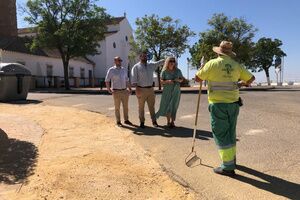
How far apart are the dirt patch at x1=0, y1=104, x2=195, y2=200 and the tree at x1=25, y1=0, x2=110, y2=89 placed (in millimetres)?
26064

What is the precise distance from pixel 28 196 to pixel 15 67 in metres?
14.9

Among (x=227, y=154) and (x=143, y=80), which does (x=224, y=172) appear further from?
(x=143, y=80)

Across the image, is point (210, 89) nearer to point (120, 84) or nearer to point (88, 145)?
point (88, 145)

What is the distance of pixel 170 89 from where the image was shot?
994 centimetres

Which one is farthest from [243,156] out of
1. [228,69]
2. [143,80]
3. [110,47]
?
[110,47]

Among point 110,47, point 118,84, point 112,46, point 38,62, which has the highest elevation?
point 112,46

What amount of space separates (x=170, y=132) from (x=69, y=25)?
28.7 metres

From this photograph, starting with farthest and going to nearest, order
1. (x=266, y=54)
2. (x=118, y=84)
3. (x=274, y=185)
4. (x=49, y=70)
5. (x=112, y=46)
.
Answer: (x=266, y=54) → (x=112, y=46) → (x=49, y=70) → (x=118, y=84) → (x=274, y=185)

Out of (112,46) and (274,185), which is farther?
(112,46)

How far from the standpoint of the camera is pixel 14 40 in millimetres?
42062

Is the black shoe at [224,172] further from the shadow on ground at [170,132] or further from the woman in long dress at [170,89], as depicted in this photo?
the woman in long dress at [170,89]

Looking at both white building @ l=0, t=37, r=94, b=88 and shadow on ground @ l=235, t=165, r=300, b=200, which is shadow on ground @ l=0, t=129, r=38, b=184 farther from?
white building @ l=0, t=37, r=94, b=88

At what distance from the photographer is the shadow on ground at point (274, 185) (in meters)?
5.08

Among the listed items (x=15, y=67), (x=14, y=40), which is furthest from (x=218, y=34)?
(x=15, y=67)
